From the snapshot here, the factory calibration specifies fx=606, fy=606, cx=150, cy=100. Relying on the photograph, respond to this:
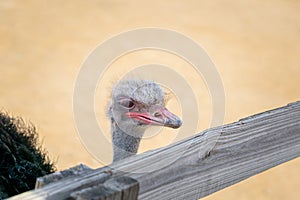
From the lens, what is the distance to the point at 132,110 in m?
2.12

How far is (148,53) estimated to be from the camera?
5488 millimetres

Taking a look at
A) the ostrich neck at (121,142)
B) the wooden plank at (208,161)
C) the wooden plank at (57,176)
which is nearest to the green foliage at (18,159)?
the ostrich neck at (121,142)

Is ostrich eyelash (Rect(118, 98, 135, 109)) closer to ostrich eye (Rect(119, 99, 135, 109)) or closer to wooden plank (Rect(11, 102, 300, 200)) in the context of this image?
ostrich eye (Rect(119, 99, 135, 109))

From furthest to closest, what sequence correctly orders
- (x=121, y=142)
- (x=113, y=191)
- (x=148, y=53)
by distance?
1. (x=148, y=53)
2. (x=121, y=142)
3. (x=113, y=191)

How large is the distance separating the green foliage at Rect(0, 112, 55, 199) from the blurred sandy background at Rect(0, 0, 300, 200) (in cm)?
123

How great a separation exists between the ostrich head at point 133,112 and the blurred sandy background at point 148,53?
1514 millimetres

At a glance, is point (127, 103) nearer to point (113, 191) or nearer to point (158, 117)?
point (158, 117)

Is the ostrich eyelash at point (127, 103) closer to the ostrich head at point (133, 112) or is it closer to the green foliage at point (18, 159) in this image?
the ostrich head at point (133, 112)

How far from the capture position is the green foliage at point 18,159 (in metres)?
2.18

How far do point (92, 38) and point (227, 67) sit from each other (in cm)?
128

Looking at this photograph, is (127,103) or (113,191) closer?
(113,191)

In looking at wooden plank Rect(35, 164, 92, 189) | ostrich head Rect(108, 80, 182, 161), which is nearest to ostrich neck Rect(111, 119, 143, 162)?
ostrich head Rect(108, 80, 182, 161)

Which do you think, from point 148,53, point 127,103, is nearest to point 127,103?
point 127,103

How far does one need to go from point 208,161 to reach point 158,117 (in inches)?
30.8
